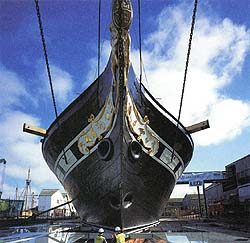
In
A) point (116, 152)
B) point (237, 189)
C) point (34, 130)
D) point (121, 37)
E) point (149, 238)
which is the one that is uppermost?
point (121, 37)

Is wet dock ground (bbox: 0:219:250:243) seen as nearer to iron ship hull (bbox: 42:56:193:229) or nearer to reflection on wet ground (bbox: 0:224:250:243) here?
reflection on wet ground (bbox: 0:224:250:243)

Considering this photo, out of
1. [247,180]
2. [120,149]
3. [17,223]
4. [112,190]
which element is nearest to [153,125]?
[120,149]

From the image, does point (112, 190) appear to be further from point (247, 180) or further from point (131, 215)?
point (247, 180)

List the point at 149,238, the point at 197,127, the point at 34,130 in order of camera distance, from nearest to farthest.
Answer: the point at 149,238 → the point at 34,130 → the point at 197,127

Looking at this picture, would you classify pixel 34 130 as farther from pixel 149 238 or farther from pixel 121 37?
pixel 149 238

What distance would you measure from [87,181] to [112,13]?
4.25m

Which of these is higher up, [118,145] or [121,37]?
[121,37]

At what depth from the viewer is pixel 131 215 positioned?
6.48 m

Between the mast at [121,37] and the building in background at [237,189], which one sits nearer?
the mast at [121,37]

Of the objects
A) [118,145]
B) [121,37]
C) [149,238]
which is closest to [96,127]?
[118,145]

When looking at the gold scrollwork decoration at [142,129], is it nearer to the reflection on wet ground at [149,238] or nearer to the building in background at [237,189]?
the reflection on wet ground at [149,238]

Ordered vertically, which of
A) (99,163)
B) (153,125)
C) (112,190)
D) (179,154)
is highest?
(153,125)

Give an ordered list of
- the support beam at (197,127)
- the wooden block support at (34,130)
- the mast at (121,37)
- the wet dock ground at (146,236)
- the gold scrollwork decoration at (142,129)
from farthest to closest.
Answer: the support beam at (197,127), the wooden block support at (34,130), the gold scrollwork decoration at (142,129), the wet dock ground at (146,236), the mast at (121,37)

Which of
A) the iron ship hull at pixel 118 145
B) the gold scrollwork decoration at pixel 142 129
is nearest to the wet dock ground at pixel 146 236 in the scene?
the iron ship hull at pixel 118 145
